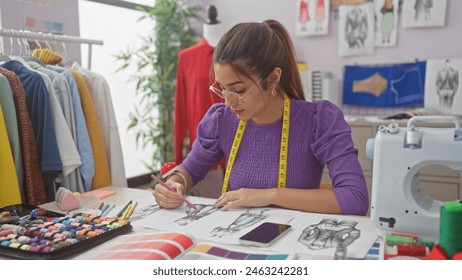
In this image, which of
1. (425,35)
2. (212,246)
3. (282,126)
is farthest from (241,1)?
(212,246)

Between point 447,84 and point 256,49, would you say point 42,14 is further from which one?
point 447,84

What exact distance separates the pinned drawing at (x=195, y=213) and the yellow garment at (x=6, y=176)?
1.79 ft

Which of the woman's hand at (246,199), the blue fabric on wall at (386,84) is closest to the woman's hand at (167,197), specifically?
the woman's hand at (246,199)

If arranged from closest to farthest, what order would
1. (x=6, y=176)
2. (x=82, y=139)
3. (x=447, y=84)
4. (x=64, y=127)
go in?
Result: (x=6, y=176) → (x=64, y=127) → (x=82, y=139) → (x=447, y=84)

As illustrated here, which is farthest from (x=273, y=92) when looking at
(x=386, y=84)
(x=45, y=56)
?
(x=386, y=84)

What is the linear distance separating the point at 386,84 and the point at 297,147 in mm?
1968

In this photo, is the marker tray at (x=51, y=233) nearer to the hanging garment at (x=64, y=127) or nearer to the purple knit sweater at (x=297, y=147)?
the hanging garment at (x=64, y=127)

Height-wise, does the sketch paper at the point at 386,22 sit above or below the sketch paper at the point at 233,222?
above

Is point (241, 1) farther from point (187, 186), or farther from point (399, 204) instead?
point (399, 204)

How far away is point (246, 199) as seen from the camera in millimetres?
1258

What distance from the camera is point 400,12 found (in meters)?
3.08

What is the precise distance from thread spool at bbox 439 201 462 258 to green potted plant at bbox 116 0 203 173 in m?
2.62

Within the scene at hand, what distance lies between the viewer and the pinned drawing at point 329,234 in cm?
99

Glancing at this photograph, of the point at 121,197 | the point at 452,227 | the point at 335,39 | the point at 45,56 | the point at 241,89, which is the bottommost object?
the point at 121,197
